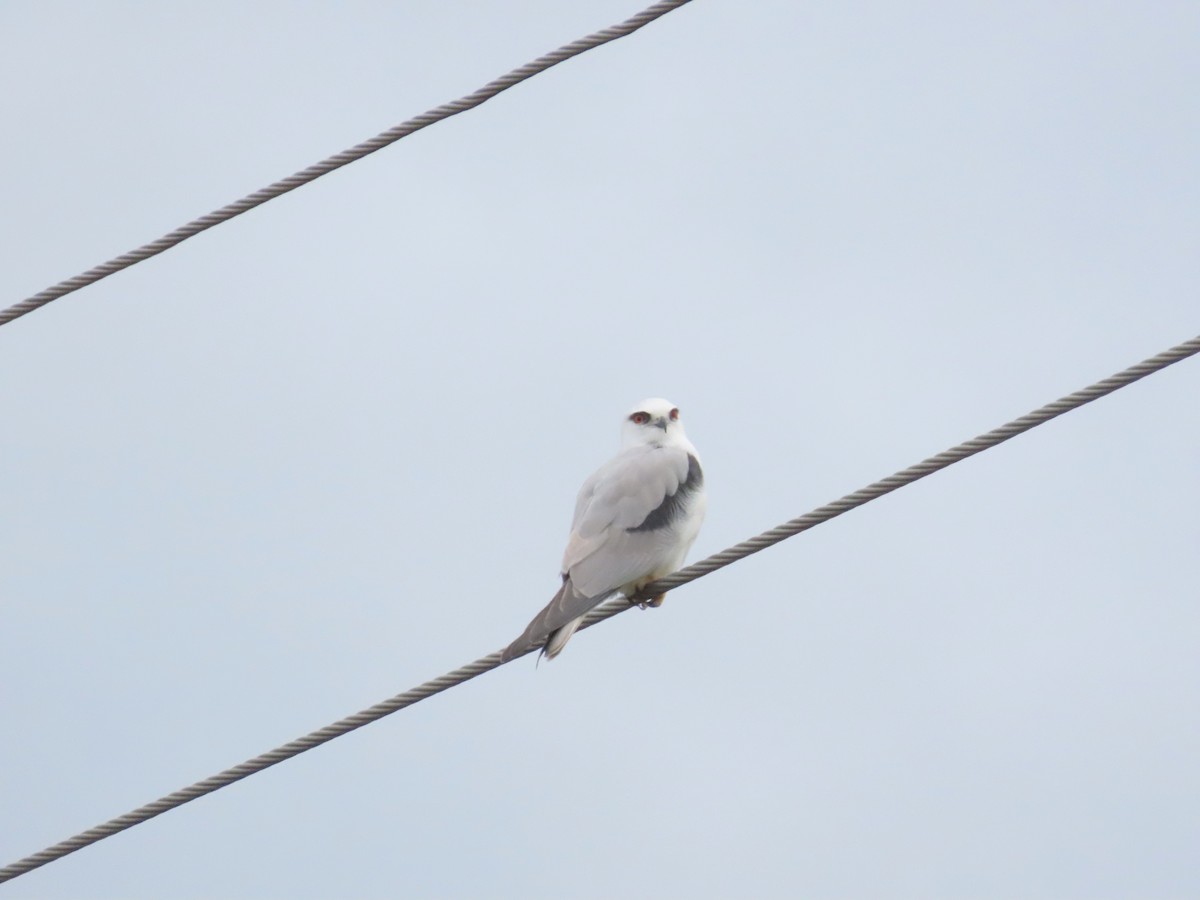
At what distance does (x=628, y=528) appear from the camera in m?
6.88

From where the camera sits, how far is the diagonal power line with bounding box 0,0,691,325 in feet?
17.0

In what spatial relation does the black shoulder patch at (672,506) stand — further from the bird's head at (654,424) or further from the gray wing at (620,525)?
the bird's head at (654,424)

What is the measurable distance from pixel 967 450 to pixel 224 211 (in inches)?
97.0

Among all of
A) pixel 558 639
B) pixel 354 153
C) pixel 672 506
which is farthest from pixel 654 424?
pixel 354 153

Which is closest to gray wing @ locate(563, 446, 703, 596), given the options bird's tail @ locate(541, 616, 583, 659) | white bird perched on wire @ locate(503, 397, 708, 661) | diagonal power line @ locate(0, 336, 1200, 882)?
white bird perched on wire @ locate(503, 397, 708, 661)

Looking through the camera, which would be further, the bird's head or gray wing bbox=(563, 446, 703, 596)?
the bird's head

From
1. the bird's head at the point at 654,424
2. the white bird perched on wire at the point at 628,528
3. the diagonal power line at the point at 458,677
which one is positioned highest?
the bird's head at the point at 654,424

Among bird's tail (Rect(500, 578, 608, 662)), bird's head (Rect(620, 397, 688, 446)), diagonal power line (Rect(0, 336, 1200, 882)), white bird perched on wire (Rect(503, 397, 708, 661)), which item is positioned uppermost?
bird's head (Rect(620, 397, 688, 446))

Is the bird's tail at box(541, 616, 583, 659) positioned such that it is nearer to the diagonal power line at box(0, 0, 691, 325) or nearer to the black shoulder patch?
the black shoulder patch

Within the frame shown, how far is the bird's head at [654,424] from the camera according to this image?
301 inches

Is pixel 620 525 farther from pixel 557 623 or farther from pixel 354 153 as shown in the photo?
pixel 354 153

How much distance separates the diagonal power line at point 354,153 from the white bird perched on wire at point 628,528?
1868 mm

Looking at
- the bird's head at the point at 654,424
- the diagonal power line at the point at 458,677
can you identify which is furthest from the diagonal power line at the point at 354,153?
the bird's head at the point at 654,424

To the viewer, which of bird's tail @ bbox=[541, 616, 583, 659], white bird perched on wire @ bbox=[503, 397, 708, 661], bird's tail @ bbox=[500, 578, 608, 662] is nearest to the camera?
bird's tail @ bbox=[500, 578, 608, 662]
